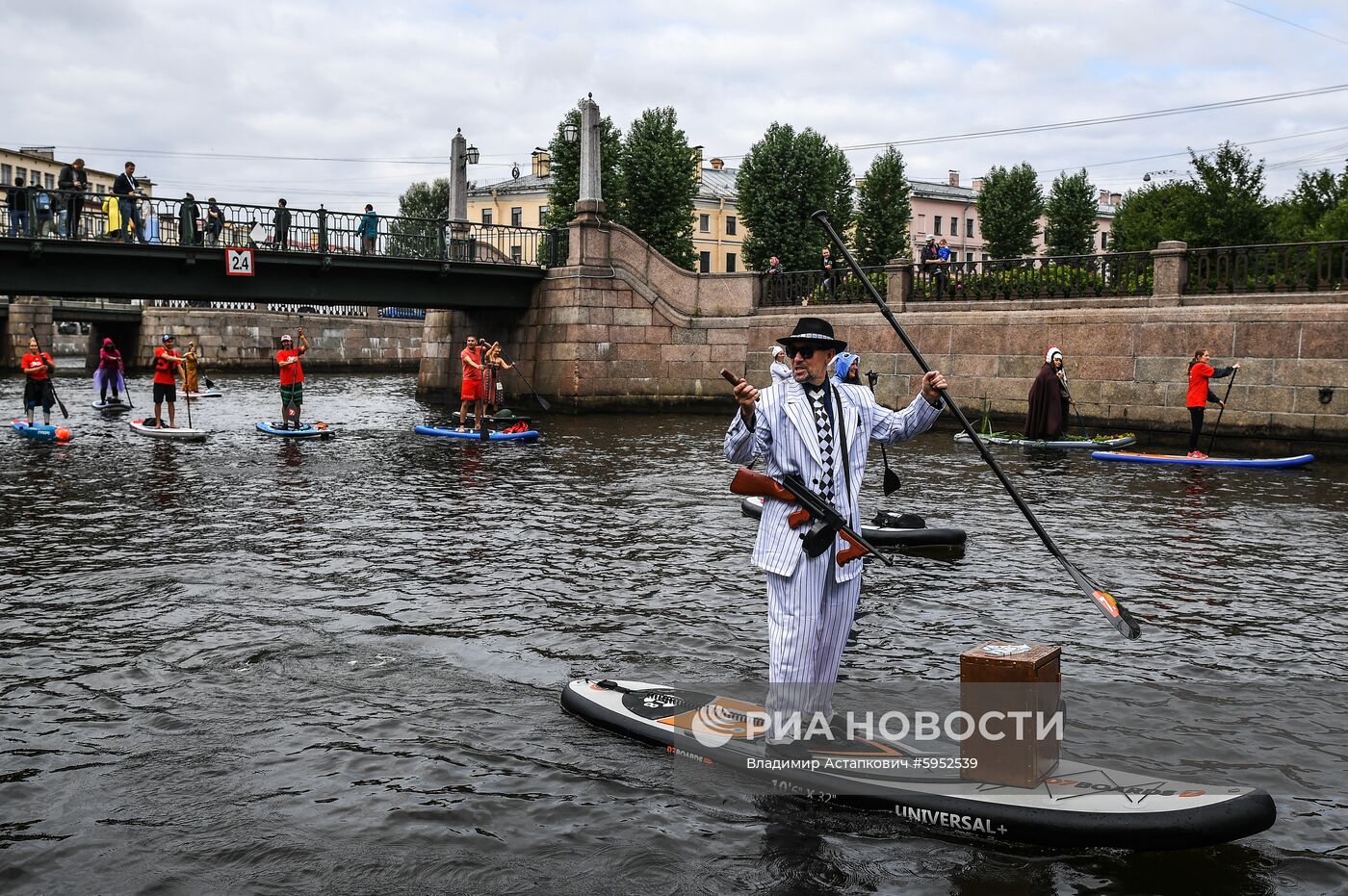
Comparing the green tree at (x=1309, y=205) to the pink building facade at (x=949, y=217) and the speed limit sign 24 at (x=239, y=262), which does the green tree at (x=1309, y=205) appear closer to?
the speed limit sign 24 at (x=239, y=262)

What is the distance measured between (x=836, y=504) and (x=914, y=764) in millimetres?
1297

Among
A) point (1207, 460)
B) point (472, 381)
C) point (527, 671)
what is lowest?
point (527, 671)

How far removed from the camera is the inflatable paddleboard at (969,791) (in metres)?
5.14

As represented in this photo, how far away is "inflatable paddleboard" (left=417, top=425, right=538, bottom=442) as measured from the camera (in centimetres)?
2564

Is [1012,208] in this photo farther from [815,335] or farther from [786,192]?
[815,335]

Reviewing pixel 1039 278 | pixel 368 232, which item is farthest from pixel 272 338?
pixel 1039 278

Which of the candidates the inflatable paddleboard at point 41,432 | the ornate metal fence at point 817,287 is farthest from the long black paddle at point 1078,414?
the inflatable paddleboard at point 41,432

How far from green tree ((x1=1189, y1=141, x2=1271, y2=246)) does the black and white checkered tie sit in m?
36.9

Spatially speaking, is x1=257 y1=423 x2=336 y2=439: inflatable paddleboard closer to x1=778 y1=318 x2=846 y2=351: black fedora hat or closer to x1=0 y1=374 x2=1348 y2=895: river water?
x1=0 y1=374 x2=1348 y2=895: river water

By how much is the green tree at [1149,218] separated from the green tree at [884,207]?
11.7m

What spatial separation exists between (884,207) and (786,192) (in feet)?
24.5

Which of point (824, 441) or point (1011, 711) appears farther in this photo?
point (824, 441)

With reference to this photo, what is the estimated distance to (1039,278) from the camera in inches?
1126

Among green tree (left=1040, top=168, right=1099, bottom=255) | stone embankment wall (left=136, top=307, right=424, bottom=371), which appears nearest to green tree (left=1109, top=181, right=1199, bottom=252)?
green tree (left=1040, top=168, right=1099, bottom=255)
